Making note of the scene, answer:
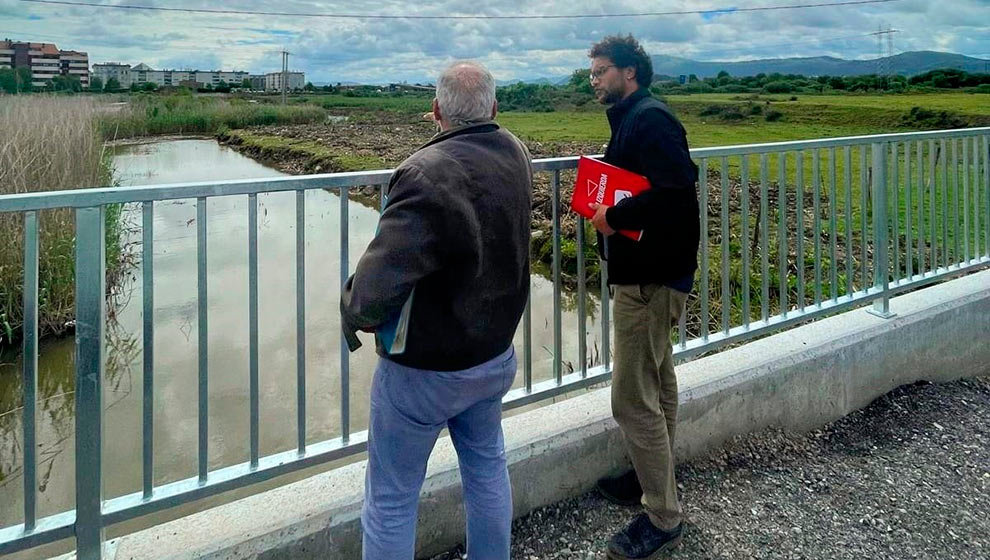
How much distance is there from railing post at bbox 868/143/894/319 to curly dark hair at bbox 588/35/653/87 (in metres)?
2.15

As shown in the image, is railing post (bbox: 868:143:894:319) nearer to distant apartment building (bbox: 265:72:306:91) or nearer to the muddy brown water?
the muddy brown water

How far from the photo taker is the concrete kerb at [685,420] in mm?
2219

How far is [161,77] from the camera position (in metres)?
66.9

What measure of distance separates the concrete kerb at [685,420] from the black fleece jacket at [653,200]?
750mm

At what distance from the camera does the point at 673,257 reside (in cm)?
241

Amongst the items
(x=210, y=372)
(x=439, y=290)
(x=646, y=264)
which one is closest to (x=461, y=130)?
(x=439, y=290)

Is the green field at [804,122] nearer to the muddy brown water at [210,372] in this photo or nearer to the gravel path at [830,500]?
the muddy brown water at [210,372]

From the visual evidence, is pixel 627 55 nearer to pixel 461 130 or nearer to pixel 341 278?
pixel 461 130

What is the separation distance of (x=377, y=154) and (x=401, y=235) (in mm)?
23221

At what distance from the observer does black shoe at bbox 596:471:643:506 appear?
2820mm

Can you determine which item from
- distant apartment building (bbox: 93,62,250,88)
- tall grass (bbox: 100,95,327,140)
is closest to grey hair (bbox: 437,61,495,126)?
tall grass (bbox: 100,95,327,140)

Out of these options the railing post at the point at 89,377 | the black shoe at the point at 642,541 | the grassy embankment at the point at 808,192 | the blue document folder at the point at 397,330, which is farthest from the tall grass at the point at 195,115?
the blue document folder at the point at 397,330

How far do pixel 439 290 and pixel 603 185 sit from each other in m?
0.87

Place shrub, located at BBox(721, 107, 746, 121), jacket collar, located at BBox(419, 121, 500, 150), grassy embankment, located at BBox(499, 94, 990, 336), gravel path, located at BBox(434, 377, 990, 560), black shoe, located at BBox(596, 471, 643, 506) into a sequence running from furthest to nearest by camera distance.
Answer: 1. shrub, located at BBox(721, 107, 746, 121)
2. grassy embankment, located at BBox(499, 94, 990, 336)
3. black shoe, located at BBox(596, 471, 643, 506)
4. gravel path, located at BBox(434, 377, 990, 560)
5. jacket collar, located at BBox(419, 121, 500, 150)
